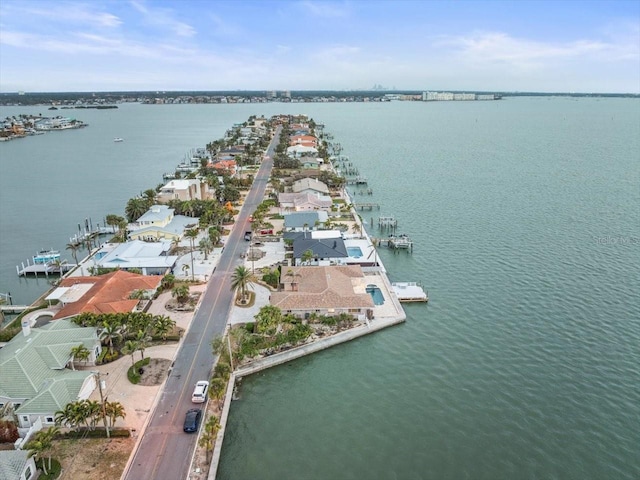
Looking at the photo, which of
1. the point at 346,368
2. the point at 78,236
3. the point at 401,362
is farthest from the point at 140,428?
the point at 78,236

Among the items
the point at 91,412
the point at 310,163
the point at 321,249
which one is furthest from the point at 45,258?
the point at 310,163

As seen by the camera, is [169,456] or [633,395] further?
[633,395]

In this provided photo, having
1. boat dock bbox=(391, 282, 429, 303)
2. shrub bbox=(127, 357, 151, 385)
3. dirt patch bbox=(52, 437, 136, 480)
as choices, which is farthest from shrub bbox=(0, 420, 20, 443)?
boat dock bbox=(391, 282, 429, 303)

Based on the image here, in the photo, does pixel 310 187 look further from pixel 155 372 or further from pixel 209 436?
pixel 209 436

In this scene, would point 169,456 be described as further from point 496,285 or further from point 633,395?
point 496,285

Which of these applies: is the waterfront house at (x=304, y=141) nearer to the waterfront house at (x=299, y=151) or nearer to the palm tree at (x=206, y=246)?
the waterfront house at (x=299, y=151)
